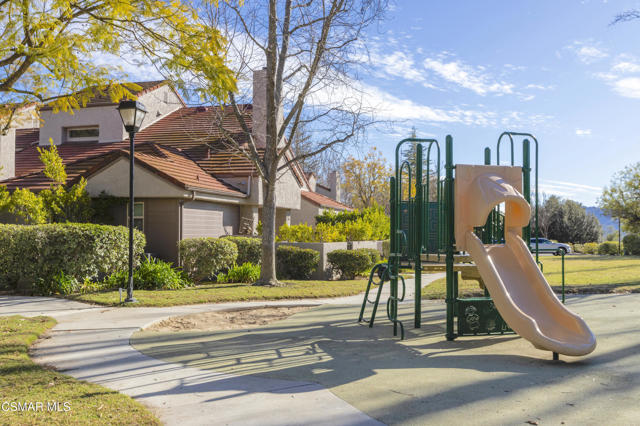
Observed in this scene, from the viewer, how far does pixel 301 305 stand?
10422 millimetres

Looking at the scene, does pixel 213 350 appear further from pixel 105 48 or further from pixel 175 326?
pixel 105 48

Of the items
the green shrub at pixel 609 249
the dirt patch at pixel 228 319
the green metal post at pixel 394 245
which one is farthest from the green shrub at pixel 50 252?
the green shrub at pixel 609 249

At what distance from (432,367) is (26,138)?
25.2m

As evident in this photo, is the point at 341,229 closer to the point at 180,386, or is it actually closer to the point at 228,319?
the point at 228,319

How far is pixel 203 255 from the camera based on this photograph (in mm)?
13883

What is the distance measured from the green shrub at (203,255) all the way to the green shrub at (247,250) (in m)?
1.32

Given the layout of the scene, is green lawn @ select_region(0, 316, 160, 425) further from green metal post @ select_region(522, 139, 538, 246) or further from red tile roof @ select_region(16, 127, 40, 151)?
red tile roof @ select_region(16, 127, 40, 151)

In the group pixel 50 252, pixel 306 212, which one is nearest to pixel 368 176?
pixel 306 212

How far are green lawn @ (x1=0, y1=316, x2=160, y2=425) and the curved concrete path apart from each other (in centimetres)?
20

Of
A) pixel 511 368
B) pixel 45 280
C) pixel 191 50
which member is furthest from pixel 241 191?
pixel 511 368

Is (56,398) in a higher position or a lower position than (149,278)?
lower

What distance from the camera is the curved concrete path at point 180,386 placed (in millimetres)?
4039

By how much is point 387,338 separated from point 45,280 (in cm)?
867

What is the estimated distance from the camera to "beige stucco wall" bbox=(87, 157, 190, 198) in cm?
1483
